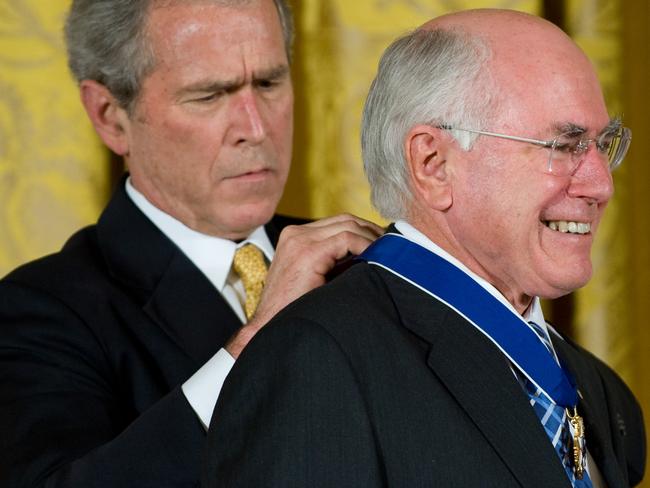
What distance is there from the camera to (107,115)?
1.94 metres

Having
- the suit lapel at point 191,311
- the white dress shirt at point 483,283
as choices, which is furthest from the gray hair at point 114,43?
the white dress shirt at point 483,283

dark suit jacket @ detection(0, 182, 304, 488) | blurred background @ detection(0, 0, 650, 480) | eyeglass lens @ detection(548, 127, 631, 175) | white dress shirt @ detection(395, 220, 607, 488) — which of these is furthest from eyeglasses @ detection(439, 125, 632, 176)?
blurred background @ detection(0, 0, 650, 480)

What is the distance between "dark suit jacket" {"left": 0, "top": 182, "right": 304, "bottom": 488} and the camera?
156cm

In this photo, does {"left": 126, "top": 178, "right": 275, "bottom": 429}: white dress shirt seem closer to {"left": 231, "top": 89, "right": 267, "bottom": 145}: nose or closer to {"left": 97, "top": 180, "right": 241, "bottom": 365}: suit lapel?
{"left": 97, "top": 180, "right": 241, "bottom": 365}: suit lapel

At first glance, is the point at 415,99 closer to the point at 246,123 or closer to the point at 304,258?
the point at 304,258

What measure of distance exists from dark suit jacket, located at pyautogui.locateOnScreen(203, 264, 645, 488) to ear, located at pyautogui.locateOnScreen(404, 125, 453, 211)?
101 millimetres

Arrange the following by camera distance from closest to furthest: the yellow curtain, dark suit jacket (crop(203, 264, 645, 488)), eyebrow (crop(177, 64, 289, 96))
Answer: dark suit jacket (crop(203, 264, 645, 488)) → eyebrow (crop(177, 64, 289, 96)) → the yellow curtain

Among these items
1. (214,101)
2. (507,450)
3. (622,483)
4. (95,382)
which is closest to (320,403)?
(507,450)

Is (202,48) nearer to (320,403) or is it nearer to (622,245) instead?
(320,403)

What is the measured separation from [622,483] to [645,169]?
1329 mm

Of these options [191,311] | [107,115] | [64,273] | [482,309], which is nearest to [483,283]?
[482,309]

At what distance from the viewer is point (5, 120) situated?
245 centimetres

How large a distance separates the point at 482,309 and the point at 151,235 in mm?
717

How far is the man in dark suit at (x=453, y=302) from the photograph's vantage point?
1.17 metres
